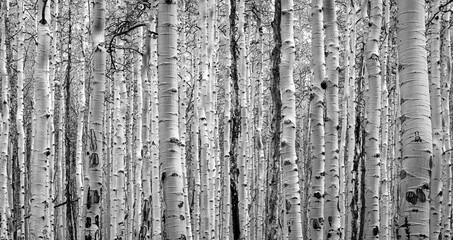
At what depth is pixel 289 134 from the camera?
17.7ft

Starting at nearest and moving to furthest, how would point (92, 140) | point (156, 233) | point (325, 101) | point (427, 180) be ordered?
point (427, 180) → point (92, 140) → point (325, 101) → point (156, 233)

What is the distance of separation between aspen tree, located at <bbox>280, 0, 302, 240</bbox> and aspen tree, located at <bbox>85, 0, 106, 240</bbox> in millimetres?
2025

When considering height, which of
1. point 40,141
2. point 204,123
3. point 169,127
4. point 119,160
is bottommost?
point 169,127

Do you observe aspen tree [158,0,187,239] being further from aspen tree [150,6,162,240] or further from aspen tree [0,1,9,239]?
aspen tree [0,1,9,239]

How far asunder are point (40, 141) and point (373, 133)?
4.31m

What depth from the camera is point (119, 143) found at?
9664 millimetres

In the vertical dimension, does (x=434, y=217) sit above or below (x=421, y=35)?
below

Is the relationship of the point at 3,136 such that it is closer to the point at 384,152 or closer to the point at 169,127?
the point at 169,127

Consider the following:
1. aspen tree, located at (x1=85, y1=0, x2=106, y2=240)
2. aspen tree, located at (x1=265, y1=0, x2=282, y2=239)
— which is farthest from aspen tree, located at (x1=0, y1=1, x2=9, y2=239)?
Answer: aspen tree, located at (x1=265, y1=0, x2=282, y2=239)

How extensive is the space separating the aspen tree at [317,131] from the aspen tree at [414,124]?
7.46 ft

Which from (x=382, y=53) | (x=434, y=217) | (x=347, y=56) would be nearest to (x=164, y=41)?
(x=434, y=217)

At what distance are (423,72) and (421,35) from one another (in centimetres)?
27

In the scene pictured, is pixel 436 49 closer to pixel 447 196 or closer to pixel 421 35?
pixel 447 196

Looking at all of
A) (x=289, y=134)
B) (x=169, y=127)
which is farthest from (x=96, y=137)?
(x=289, y=134)
